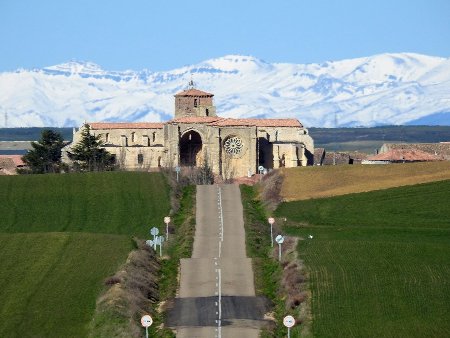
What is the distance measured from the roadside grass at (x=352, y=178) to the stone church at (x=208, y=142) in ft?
49.2

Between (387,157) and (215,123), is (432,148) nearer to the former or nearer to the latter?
(387,157)

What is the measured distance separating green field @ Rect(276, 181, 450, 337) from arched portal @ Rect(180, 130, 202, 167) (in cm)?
2886

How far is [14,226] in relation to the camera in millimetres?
79375

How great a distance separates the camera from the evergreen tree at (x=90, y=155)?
11256 centimetres

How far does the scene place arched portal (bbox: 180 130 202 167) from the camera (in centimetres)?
11494

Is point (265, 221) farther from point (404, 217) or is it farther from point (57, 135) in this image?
point (57, 135)

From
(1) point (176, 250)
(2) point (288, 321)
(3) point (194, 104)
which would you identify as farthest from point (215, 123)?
(2) point (288, 321)

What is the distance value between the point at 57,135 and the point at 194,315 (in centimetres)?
6758

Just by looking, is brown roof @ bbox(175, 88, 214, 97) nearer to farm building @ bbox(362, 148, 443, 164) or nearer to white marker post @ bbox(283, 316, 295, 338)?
farm building @ bbox(362, 148, 443, 164)

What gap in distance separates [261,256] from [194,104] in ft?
195

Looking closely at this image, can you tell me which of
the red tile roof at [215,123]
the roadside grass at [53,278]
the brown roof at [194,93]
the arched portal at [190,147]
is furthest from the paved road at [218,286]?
the brown roof at [194,93]

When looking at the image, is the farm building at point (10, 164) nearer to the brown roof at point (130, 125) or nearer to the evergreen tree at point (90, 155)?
the brown roof at point (130, 125)

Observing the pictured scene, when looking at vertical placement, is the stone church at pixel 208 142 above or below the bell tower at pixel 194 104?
below

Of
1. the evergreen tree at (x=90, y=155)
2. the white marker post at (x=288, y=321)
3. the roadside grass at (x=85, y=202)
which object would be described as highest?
the evergreen tree at (x=90, y=155)
